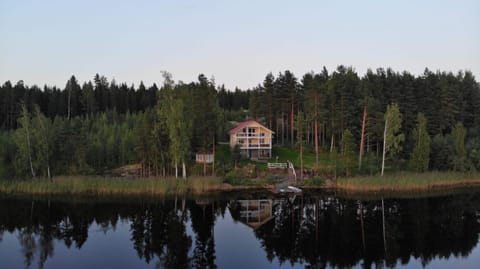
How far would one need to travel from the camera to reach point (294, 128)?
4675 centimetres

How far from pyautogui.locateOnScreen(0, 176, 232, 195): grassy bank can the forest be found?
7.61ft

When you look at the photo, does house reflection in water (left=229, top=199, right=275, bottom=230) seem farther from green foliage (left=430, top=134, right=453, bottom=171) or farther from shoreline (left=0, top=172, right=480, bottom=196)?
green foliage (left=430, top=134, right=453, bottom=171)

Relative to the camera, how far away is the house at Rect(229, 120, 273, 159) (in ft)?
158

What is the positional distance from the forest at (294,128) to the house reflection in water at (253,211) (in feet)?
32.1

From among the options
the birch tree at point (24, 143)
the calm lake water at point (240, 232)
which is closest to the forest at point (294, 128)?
the birch tree at point (24, 143)

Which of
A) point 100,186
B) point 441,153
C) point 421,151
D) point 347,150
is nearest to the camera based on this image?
point 100,186

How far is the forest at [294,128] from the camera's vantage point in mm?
37156

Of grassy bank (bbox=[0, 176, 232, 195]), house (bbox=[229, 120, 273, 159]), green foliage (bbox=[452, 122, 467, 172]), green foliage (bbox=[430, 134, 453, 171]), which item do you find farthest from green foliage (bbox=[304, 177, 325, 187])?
green foliage (bbox=[452, 122, 467, 172])

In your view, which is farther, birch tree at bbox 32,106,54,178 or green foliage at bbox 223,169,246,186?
green foliage at bbox 223,169,246,186

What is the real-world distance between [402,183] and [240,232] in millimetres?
20260

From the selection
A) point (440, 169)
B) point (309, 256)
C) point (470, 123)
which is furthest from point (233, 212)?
point (470, 123)

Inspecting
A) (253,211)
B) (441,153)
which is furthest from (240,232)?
(441,153)

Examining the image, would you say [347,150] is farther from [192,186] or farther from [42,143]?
[42,143]

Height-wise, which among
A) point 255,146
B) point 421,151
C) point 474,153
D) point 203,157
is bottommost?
point 203,157
